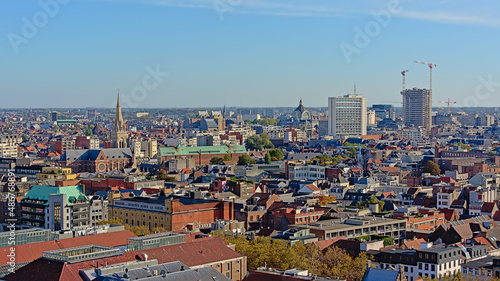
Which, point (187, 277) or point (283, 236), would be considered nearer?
point (187, 277)

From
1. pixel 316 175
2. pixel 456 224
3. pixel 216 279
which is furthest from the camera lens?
pixel 316 175

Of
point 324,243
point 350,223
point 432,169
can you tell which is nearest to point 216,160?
point 432,169

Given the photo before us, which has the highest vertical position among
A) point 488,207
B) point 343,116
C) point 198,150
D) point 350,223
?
point 343,116

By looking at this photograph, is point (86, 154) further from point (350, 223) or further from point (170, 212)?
point (350, 223)

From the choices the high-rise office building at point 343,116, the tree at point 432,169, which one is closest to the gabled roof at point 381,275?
the tree at point 432,169

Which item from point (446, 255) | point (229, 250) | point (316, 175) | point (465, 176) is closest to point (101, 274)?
point (229, 250)

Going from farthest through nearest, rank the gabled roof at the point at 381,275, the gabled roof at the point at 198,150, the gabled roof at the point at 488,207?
the gabled roof at the point at 198,150 < the gabled roof at the point at 488,207 < the gabled roof at the point at 381,275

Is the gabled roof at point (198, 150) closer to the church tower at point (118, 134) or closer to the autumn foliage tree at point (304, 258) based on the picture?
the church tower at point (118, 134)

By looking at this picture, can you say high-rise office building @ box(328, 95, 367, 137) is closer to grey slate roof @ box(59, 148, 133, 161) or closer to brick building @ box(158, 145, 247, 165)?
brick building @ box(158, 145, 247, 165)

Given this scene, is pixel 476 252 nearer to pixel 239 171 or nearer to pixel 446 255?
pixel 446 255

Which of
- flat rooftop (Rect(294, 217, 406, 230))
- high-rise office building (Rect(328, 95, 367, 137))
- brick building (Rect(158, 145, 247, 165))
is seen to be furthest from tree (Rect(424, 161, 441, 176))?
high-rise office building (Rect(328, 95, 367, 137))

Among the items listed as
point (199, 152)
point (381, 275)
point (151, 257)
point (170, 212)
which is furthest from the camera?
point (199, 152)
